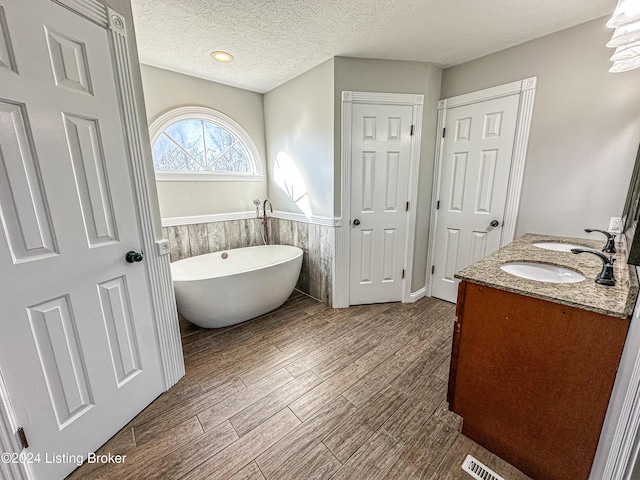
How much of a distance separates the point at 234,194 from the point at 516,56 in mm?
3003

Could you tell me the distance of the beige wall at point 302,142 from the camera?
2404 millimetres

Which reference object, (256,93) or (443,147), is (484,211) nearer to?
(443,147)

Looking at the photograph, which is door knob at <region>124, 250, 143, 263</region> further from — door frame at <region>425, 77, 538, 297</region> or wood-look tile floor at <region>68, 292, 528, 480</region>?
door frame at <region>425, 77, 538, 297</region>

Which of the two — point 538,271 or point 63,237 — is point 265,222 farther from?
point 538,271

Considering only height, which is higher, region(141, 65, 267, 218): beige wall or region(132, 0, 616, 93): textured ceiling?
region(132, 0, 616, 93): textured ceiling

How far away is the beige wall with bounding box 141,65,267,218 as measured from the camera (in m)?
2.44

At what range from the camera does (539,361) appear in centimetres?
103

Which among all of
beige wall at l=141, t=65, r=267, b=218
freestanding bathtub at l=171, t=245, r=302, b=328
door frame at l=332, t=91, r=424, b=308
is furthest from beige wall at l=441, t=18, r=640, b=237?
beige wall at l=141, t=65, r=267, b=218

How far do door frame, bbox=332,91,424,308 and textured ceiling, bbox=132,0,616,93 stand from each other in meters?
0.34

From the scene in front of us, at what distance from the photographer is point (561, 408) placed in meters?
1.01

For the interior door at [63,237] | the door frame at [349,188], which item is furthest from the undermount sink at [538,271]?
the interior door at [63,237]

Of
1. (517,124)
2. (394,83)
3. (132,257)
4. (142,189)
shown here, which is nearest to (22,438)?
(132,257)

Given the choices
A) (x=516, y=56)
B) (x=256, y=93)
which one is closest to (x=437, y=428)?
(x=516, y=56)

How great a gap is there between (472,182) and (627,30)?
1.43 m
